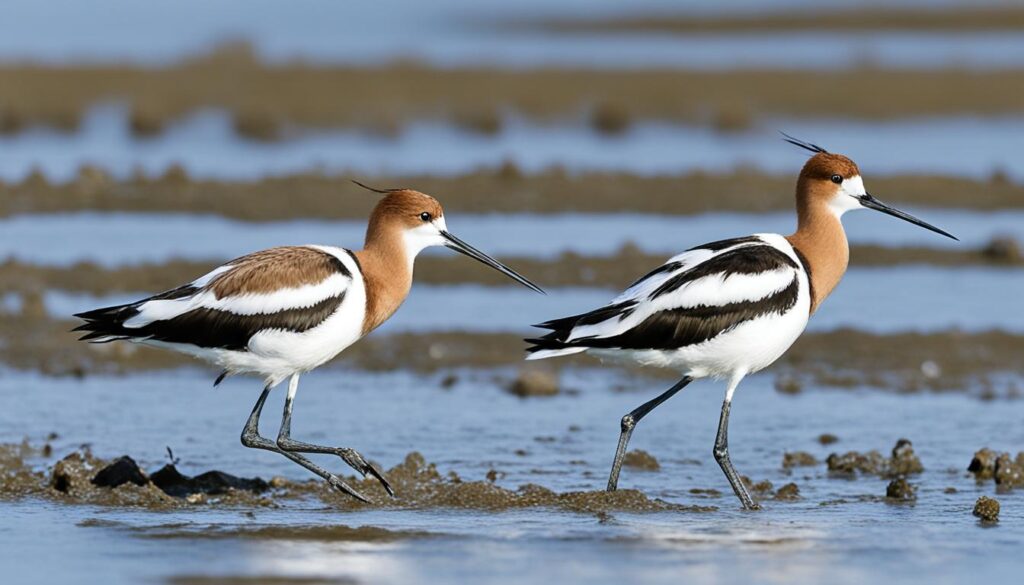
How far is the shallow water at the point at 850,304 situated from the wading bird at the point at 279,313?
4253 millimetres

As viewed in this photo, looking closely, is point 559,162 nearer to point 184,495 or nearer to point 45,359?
point 45,359

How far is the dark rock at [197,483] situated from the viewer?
951cm

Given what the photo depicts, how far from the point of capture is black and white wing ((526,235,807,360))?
9.31 metres

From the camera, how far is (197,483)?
31.4 ft

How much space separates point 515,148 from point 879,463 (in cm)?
1397

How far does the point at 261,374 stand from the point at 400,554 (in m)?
1.90

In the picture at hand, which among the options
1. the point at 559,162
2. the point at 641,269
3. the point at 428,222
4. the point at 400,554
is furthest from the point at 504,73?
the point at 400,554

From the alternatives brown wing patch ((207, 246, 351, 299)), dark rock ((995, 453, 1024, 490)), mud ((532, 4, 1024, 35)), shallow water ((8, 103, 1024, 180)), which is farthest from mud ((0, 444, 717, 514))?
mud ((532, 4, 1024, 35))

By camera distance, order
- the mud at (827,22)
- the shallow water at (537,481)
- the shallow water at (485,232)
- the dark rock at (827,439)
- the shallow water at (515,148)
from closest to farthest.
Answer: the shallow water at (537,481) < the dark rock at (827,439) < the shallow water at (485,232) < the shallow water at (515,148) < the mud at (827,22)

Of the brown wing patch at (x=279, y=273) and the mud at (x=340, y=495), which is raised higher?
the brown wing patch at (x=279, y=273)

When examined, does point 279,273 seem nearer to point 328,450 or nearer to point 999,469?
point 328,450

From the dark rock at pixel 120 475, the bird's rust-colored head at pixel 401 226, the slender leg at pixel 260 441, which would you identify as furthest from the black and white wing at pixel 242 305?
the dark rock at pixel 120 475

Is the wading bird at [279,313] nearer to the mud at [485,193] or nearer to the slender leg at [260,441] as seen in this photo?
the slender leg at [260,441]

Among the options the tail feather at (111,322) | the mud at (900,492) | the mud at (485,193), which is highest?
the mud at (485,193)
